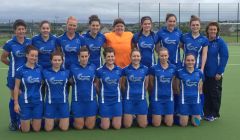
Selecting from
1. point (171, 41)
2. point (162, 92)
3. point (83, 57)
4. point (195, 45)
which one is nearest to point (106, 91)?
point (83, 57)

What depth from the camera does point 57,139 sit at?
4.74m

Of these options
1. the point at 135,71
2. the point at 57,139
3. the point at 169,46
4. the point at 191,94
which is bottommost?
the point at 57,139

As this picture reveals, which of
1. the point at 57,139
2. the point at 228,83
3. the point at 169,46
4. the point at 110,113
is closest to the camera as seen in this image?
the point at 57,139

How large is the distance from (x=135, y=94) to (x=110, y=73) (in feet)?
1.49

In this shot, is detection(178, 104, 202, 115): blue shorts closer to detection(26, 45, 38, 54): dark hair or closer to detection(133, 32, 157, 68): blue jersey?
detection(133, 32, 157, 68): blue jersey

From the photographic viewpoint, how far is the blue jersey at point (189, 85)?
5379mm

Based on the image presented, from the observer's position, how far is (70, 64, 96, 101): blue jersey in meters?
5.17

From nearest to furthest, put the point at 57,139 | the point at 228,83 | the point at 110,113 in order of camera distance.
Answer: the point at 57,139 → the point at 110,113 → the point at 228,83

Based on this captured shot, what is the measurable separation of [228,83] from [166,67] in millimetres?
3869

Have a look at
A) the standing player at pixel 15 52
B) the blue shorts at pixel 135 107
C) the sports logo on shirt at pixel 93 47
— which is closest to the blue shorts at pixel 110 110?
the blue shorts at pixel 135 107

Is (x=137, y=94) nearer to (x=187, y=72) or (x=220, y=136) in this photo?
(x=187, y=72)

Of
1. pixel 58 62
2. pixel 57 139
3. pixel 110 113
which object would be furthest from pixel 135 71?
pixel 57 139

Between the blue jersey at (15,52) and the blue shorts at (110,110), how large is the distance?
1251 millimetres

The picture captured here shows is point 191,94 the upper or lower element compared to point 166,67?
lower
